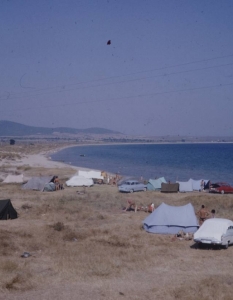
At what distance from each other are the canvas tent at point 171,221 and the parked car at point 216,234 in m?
3.10

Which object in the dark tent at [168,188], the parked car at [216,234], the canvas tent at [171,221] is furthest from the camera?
the dark tent at [168,188]

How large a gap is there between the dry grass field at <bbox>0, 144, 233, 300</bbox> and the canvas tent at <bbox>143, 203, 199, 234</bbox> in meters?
0.82

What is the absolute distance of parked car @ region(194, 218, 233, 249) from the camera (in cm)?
2061

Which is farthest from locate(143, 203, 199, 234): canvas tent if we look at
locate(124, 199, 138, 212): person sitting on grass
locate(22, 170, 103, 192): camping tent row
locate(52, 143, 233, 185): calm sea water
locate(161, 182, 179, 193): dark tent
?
locate(52, 143, 233, 185): calm sea water

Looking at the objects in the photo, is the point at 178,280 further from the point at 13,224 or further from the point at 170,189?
the point at 170,189

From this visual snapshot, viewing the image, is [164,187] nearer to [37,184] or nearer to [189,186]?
[189,186]

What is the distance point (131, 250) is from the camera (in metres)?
19.9

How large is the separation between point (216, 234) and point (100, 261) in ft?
20.5

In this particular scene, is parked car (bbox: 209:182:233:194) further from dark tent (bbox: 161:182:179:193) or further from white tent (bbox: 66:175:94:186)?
white tent (bbox: 66:175:94:186)

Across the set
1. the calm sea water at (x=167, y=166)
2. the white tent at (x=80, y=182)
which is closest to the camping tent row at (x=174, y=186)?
the white tent at (x=80, y=182)

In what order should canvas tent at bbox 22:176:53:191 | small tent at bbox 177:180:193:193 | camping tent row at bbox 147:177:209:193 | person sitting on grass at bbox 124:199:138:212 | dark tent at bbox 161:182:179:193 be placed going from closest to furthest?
person sitting on grass at bbox 124:199:138:212, dark tent at bbox 161:182:179:193, camping tent row at bbox 147:177:209:193, canvas tent at bbox 22:176:53:191, small tent at bbox 177:180:193:193

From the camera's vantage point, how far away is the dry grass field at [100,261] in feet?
45.4

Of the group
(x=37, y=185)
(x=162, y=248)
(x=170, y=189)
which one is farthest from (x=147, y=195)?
(x=162, y=248)

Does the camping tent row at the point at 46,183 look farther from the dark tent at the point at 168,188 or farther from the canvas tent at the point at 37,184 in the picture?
the dark tent at the point at 168,188
